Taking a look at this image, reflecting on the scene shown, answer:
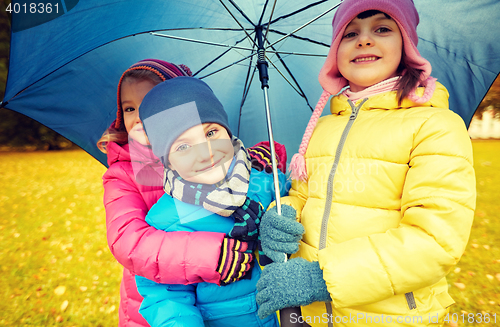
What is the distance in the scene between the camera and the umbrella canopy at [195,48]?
1.45 meters

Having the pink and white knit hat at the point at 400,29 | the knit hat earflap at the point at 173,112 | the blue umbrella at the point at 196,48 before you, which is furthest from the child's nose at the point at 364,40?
the knit hat earflap at the point at 173,112

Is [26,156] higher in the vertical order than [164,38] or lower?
lower

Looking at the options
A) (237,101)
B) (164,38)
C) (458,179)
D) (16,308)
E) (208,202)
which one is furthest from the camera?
(16,308)

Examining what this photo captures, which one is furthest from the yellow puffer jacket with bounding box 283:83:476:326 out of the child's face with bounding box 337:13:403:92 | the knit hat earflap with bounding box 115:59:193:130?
the knit hat earflap with bounding box 115:59:193:130

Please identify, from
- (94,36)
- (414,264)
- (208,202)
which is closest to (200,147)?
(208,202)

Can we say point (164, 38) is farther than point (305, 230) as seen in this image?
Yes

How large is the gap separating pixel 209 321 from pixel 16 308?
2841 mm

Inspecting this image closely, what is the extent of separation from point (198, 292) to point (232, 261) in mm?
300

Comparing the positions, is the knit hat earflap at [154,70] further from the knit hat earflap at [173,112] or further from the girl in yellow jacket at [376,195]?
the girl in yellow jacket at [376,195]

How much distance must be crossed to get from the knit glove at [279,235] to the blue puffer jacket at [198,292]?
0.28 metres

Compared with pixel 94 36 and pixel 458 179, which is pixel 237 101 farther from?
pixel 458 179

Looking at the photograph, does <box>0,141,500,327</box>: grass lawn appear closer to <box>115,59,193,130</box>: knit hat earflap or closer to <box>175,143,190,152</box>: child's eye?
<box>115,59,193,130</box>: knit hat earflap

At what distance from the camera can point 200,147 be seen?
1.33 m

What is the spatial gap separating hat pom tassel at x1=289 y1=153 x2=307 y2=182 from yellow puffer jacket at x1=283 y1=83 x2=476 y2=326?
3 centimetres
